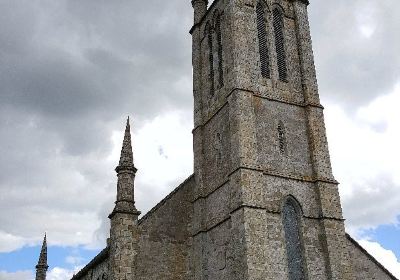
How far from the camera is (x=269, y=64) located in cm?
2622

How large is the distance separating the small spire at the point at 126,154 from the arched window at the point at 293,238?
7811 mm

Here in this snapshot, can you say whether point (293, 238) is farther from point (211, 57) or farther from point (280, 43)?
point (211, 57)

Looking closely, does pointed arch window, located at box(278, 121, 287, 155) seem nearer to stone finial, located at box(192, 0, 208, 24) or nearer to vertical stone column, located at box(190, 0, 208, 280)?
vertical stone column, located at box(190, 0, 208, 280)

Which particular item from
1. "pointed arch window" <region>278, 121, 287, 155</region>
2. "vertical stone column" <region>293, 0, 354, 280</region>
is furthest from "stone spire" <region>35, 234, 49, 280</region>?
"vertical stone column" <region>293, 0, 354, 280</region>

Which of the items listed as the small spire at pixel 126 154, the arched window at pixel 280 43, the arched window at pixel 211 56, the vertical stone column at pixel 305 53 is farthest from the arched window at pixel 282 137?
the small spire at pixel 126 154

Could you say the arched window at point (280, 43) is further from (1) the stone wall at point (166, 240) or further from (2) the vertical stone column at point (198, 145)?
(1) the stone wall at point (166, 240)

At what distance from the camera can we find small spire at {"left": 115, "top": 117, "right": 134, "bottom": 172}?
23219 millimetres

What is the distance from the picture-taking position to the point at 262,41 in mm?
26812

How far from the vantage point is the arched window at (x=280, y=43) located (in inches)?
1049

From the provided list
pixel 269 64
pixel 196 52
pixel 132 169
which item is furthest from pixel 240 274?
pixel 196 52

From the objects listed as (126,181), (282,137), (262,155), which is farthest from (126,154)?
(282,137)

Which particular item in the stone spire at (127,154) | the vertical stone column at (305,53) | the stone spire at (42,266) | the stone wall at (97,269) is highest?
the vertical stone column at (305,53)

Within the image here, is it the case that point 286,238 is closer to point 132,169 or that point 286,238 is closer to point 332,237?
point 332,237

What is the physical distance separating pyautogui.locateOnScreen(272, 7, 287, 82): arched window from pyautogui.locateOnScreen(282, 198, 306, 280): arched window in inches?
293
